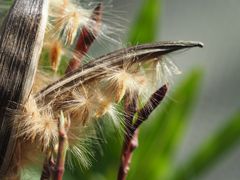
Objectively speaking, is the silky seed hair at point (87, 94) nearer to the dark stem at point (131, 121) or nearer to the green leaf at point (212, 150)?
the dark stem at point (131, 121)

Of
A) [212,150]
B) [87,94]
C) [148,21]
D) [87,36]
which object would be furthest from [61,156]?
[212,150]

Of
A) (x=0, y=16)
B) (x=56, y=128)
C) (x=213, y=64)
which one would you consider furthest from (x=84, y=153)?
(x=213, y=64)

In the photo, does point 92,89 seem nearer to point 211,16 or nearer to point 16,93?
point 16,93

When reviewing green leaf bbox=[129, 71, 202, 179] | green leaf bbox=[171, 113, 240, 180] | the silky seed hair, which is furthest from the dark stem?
green leaf bbox=[171, 113, 240, 180]

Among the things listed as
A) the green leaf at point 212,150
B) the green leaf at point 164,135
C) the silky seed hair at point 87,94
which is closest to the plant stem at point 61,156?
the silky seed hair at point 87,94

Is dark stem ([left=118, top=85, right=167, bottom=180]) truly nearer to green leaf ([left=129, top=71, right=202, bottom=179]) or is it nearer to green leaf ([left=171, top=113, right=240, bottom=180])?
green leaf ([left=129, top=71, right=202, bottom=179])
